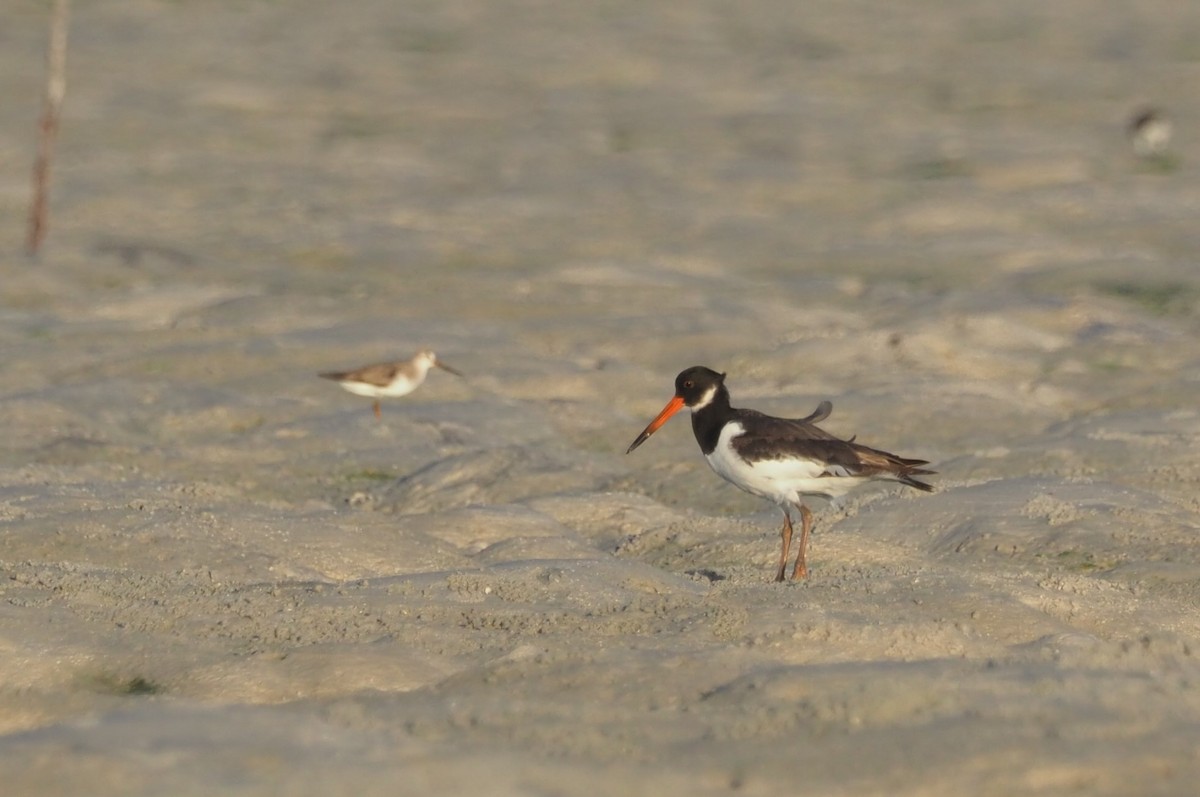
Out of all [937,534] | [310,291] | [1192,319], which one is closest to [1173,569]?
[937,534]

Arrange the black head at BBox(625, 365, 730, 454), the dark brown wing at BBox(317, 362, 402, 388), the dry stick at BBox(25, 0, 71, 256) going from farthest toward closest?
the dry stick at BBox(25, 0, 71, 256), the dark brown wing at BBox(317, 362, 402, 388), the black head at BBox(625, 365, 730, 454)

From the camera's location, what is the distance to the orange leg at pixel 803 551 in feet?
26.4

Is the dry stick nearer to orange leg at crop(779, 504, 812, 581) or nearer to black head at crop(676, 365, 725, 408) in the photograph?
black head at crop(676, 365, 725, 408)

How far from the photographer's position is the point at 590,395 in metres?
12.4

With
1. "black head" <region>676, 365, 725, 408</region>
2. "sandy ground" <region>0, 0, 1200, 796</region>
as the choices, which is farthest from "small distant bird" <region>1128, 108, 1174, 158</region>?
"black head" <region>676, 365, 725, 408</region>

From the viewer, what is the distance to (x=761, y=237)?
16562mm

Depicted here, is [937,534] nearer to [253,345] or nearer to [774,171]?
[253,345]

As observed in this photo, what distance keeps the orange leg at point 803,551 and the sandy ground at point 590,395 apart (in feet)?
0.51

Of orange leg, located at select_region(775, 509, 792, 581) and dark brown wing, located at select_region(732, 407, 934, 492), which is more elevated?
dark brown wing, located at select_region(732, 407, 934, 492)

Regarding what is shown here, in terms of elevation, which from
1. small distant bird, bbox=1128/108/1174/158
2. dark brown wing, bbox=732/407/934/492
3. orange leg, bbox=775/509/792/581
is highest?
small distant bird, bbox=1128/108/1174/158

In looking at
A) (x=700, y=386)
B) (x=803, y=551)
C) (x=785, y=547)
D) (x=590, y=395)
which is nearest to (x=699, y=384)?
(x=700, y=386)

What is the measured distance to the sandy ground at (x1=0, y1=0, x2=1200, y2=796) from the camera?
5.54 metres

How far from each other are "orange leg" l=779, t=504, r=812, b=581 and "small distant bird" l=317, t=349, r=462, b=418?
12.3 feet

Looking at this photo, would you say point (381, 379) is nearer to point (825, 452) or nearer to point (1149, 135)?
point (825, 452)
